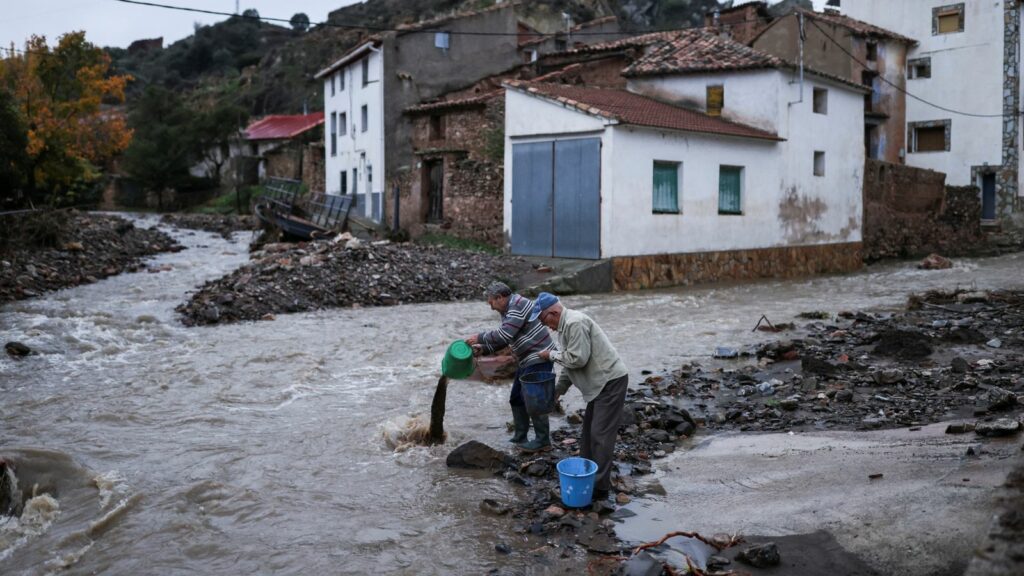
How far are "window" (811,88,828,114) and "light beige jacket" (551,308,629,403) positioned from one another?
867 inches

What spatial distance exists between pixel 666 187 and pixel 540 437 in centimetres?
1499

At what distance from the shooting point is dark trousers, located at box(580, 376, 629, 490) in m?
6.22

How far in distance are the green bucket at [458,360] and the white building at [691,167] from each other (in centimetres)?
1305

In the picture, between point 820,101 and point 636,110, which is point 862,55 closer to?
point 820,101

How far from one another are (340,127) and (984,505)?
33.9m

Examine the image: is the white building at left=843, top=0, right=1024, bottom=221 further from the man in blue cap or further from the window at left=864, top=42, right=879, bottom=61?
the man in blue cap

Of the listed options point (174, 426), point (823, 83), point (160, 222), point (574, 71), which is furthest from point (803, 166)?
point (160, 222)

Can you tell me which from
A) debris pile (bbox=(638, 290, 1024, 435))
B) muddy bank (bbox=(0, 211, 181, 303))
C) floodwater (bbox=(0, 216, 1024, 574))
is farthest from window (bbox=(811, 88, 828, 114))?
muddy bank (bbox=(0, 211, 181, 303))

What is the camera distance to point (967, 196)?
3281 cm

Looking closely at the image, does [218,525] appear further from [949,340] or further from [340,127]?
[340,127]

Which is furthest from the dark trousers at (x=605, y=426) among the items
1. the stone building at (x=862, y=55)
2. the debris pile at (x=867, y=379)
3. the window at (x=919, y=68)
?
the window at (x=919, y=68)

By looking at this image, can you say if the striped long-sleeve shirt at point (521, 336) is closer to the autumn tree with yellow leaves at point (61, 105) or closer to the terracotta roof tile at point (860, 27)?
the autumn tree with yellow leaves at point (61, 105)

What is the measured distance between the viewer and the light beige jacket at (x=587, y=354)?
6.21m

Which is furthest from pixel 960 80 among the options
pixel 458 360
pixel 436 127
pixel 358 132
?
pixel 458 360
